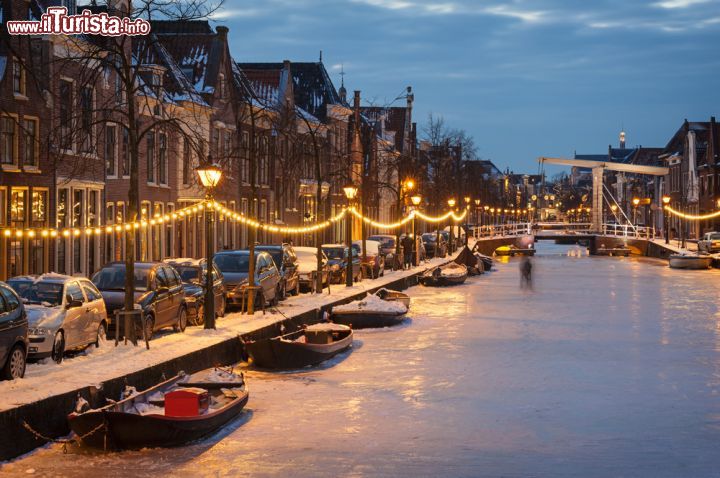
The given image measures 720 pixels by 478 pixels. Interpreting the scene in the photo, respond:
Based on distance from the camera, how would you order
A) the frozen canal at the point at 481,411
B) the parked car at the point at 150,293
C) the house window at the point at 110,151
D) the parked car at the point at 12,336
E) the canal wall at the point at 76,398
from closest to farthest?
the canal wall at the point at 76,398 → the frozen canal at the point at 481,411 → the parked car at the point at 12,336 → the parked car at the point at 150,293 → the house window at the point at 110,151

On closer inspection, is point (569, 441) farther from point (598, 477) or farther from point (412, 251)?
point (412, 251)

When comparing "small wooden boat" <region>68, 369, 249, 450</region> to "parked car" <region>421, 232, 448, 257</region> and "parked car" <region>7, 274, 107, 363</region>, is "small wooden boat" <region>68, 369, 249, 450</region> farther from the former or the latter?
"parked car" <region>421, 232, 448, 257</region>

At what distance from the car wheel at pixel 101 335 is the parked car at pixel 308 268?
1903 cm

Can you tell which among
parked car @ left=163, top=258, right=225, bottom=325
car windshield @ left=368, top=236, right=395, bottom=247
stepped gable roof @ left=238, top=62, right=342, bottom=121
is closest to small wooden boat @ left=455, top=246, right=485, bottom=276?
car windshield @ left=368, top=236, right=395, bottom=247

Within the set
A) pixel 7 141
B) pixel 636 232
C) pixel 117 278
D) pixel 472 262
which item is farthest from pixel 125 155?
pixel 636 232

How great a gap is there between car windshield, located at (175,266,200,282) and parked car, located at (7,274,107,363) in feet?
24.7

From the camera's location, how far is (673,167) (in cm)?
13238

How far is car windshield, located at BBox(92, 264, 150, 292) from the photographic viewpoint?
93.4 feet

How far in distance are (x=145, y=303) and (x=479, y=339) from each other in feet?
42.5

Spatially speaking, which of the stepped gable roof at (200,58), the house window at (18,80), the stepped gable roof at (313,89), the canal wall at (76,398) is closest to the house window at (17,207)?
the house window at (18,80)

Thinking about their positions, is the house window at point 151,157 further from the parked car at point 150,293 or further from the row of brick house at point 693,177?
the row of brick house at point 693,177

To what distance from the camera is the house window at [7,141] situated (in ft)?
125

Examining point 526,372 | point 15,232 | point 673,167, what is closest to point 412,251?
point 526,372

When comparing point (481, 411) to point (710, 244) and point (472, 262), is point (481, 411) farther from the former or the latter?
point (710, 244)
